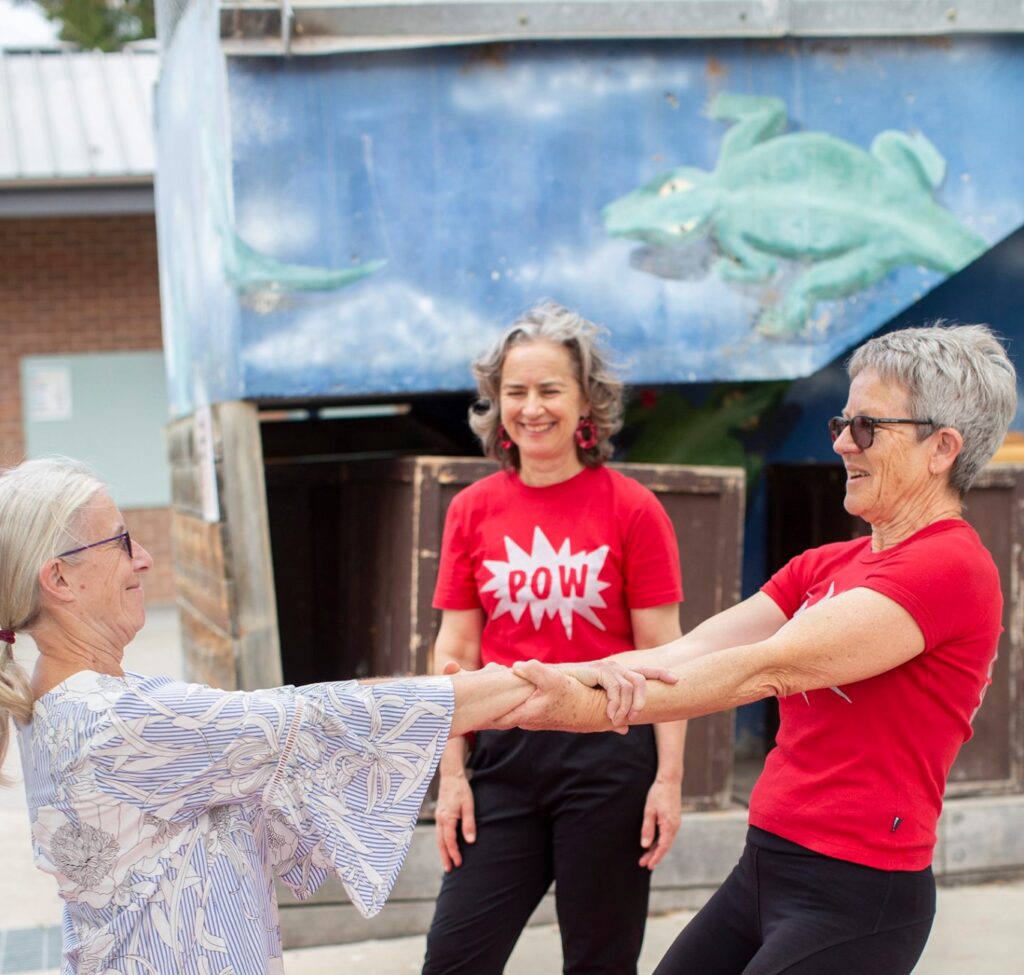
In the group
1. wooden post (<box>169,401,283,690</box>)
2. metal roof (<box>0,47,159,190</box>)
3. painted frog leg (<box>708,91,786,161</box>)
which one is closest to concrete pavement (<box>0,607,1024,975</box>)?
wooden post (<box>169,401,283,690</box>)

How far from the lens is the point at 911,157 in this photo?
5262 mm

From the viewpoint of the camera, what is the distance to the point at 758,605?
8.78ft

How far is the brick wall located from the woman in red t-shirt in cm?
1012

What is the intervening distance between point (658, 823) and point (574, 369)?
44.1 inches

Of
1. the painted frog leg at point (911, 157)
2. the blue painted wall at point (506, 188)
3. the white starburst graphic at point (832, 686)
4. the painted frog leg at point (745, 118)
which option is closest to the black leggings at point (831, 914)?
the white starburst graphic at point (832, 686)

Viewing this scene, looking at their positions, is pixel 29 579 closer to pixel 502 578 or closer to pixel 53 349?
pixel 502 578

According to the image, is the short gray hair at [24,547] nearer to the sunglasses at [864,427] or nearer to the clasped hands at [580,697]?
the clasped hands at [580,697]

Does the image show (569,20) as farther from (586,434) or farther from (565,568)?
(565,568)

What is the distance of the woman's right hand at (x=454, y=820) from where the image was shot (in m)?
3.16

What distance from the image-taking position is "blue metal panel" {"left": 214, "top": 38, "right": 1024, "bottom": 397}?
494cm

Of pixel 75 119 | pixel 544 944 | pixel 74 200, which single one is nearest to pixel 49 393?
pixel 74 200

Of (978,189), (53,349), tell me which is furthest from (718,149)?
(53,349)

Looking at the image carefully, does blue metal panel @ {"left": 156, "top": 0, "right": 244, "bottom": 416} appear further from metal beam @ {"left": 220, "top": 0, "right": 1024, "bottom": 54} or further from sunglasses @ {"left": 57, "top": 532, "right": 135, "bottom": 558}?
sunglasses @ {"left": 57, "top": 532, "right": 135, "bottom": 558}

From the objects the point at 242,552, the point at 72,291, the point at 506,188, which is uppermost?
the point at 506,188
